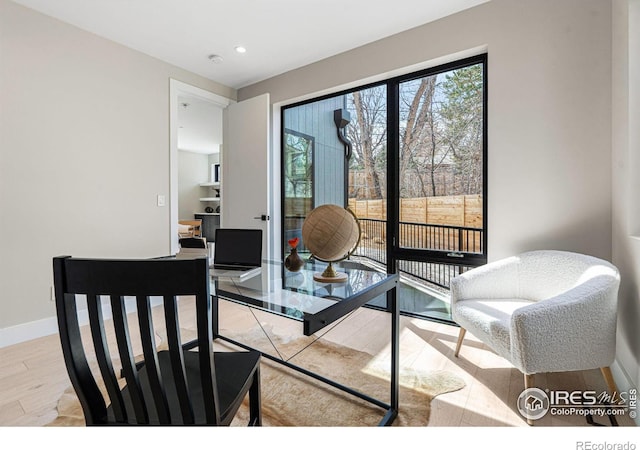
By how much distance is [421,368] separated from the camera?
1.99 metres

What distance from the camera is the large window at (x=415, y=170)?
102 inches

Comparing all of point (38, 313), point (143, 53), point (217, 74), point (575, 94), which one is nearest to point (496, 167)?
point (575, 94)

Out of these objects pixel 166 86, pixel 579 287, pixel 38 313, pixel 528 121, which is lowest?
pixel 38 313

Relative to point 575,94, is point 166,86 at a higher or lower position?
higher

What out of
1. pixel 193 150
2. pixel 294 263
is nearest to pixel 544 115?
pixel 294 263

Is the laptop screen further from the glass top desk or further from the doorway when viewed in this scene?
the doorway

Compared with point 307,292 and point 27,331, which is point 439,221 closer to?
point 307,292

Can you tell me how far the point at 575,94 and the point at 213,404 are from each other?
262 centimetres

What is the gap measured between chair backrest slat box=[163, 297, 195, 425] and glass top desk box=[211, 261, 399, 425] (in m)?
0.40

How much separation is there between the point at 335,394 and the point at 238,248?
112 cm

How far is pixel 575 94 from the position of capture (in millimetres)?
2062

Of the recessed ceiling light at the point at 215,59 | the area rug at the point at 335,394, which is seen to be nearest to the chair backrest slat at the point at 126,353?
the area rug at the point at 335,394
